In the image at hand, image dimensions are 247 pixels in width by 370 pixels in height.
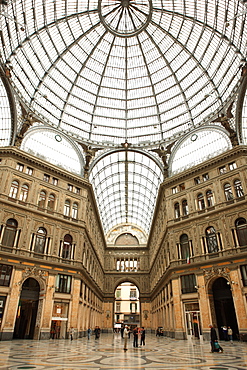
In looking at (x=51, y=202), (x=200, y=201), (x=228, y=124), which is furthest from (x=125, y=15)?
(x=51, y=202)

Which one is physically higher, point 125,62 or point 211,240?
point 125,62

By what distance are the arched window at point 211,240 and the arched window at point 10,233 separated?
80.2 ft

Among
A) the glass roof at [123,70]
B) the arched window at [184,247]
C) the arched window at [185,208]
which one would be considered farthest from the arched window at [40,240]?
the arched window at [185,208]

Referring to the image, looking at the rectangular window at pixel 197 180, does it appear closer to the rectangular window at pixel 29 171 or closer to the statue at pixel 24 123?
the rectangular window at pixel 29 171

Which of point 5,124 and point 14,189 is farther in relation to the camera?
point 5,124

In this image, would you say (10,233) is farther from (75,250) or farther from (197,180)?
(197,180)

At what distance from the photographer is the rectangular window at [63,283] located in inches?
1272

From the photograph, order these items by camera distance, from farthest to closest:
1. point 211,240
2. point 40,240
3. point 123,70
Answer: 1. point 123,70
2. point 211,240
3. point 40,240

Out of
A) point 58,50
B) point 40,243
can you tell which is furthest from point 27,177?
point 58,50

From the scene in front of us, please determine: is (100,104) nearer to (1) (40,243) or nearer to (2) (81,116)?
(2) (81,116)

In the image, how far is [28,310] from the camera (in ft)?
105

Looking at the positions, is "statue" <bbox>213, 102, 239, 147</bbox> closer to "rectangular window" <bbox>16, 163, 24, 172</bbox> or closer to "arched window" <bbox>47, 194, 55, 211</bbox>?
"arched window" <bbox>47, 194, 55, 211</bbox>

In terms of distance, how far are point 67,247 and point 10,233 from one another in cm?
826

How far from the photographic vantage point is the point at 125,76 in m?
48.1
